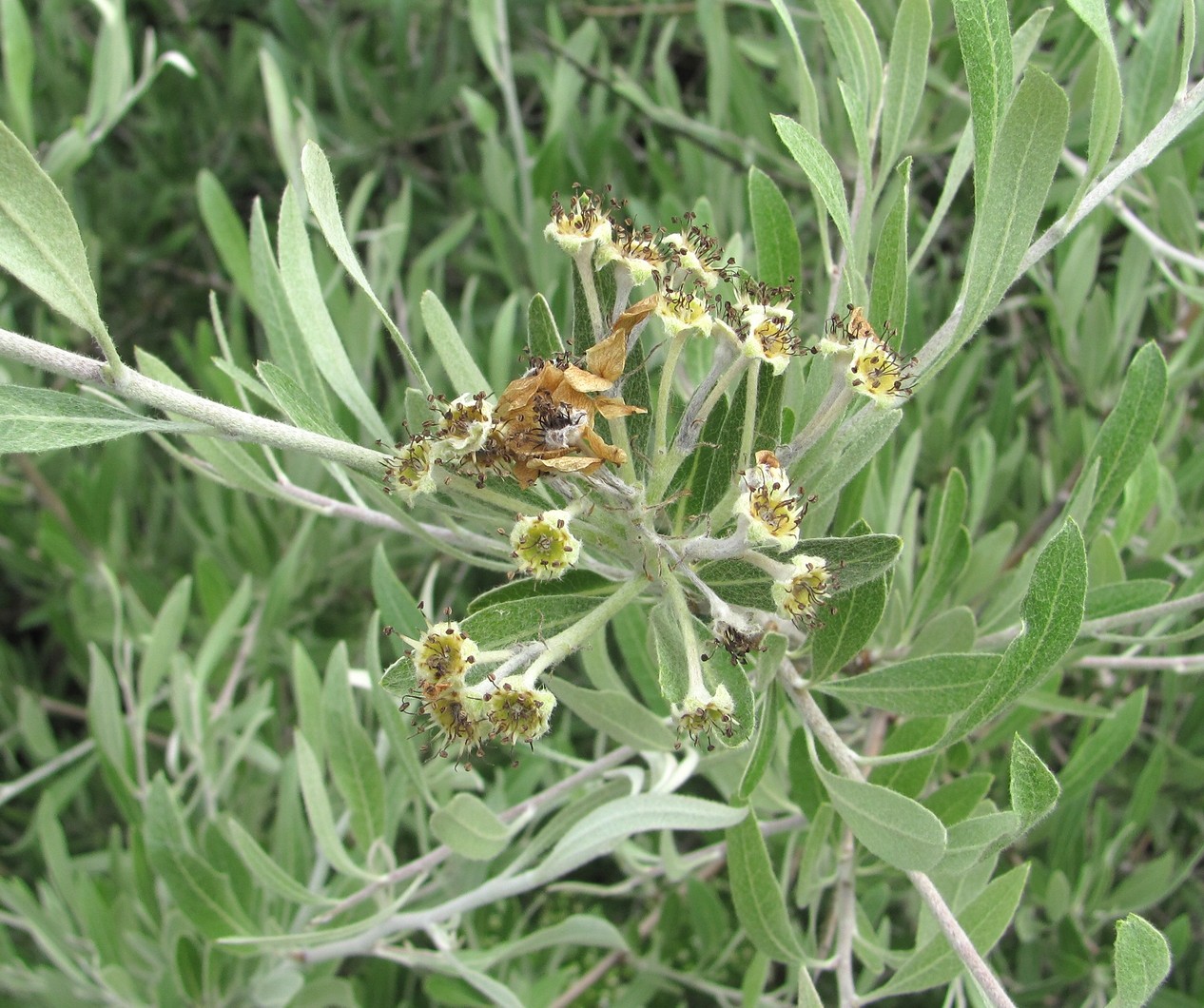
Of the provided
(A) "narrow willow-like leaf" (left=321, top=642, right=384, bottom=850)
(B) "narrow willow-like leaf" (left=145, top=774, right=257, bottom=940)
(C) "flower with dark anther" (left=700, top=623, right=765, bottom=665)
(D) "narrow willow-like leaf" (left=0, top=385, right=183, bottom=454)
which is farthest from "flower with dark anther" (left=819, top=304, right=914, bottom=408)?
(B) "narrow willow-like leaf" (left=145, top=774, right=257, bottom=940)

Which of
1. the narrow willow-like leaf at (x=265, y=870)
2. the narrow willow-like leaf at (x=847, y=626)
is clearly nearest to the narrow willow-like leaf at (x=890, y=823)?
the narrow willow-like leaf at (x=847, y=626)

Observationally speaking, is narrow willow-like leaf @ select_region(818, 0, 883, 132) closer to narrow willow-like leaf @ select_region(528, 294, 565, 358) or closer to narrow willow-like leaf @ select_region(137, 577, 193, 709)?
narrow willow-like leaf @ select_region(528, 294, 565, 358)

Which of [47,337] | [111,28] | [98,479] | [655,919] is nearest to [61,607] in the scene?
[98,479]

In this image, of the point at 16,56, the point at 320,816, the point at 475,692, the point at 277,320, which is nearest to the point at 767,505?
the point at 475,692

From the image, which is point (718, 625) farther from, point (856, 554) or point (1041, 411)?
point (1041, 411)

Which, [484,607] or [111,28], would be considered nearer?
[484,607]

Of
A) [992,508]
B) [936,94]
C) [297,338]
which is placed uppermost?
[936,94]
